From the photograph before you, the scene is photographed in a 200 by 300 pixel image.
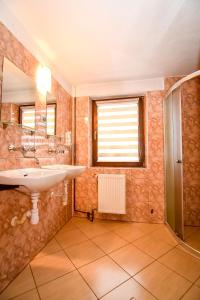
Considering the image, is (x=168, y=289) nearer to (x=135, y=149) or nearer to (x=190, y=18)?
(x=135, y=149)

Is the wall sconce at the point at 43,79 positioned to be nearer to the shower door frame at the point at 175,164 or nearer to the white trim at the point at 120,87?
the white trim at the point at 120,87

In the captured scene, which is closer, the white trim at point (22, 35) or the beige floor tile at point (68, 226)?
the white trim at point (22, 35)

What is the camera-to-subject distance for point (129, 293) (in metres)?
1.20

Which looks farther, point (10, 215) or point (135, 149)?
point (135, 149)

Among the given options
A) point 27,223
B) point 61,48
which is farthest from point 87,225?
point 61,48

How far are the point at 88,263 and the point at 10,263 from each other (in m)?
0.69

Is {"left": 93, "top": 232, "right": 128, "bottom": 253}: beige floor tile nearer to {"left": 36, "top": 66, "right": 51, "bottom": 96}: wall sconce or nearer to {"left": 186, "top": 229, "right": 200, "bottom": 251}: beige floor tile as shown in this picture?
{"left": 186, "top": 229, "right": 200, "bottom": 251}: beige floor tile

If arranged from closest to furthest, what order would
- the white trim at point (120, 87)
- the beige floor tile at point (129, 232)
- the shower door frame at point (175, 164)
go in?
the shower door frame at point (175, 164)
the beige floor tile at point (129, 232)
the white trim at point (120, 87)

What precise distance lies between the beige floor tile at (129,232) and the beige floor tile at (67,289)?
2.76 ft

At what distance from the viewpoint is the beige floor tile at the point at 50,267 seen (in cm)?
136

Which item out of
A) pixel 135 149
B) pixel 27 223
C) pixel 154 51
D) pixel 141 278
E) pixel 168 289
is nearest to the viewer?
pixel 168 289

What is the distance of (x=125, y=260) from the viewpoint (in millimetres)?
1582

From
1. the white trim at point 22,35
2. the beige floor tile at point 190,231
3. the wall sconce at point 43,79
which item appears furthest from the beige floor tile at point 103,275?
the white trim at point 22,35

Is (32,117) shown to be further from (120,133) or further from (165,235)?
(165,235)
